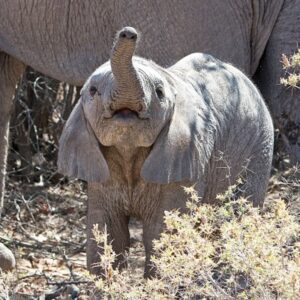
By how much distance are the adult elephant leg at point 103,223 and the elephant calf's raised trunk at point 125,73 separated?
2.07 ft

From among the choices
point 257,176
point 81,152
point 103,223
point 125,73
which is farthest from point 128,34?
point 257,176

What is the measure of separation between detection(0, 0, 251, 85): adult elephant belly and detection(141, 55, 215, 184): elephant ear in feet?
4.48

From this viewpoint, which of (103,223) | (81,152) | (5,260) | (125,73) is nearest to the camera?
(125,73)

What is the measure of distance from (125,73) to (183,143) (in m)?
0.63

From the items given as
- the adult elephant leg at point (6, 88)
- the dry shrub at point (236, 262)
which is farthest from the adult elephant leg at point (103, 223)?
the adult elephant leg at point (6, 88)

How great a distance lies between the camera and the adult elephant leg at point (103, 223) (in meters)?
5.59

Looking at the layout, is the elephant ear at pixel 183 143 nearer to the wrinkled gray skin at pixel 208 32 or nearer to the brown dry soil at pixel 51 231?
the brown dry soil at pixel 51 231

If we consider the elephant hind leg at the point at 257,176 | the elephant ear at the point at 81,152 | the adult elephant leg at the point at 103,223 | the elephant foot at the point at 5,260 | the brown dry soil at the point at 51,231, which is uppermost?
the elephant ear at the point at 81,152

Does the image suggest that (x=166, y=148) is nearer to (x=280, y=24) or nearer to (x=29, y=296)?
(x=29, y=296)

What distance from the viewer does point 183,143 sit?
543 centimetres

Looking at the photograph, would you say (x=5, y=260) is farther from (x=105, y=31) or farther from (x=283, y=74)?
(x=283, y=74)

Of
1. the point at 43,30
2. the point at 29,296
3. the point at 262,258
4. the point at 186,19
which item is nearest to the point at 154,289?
the point at 262,258

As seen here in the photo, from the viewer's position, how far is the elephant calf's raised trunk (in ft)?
15.5

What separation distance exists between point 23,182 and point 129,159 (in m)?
3.76
